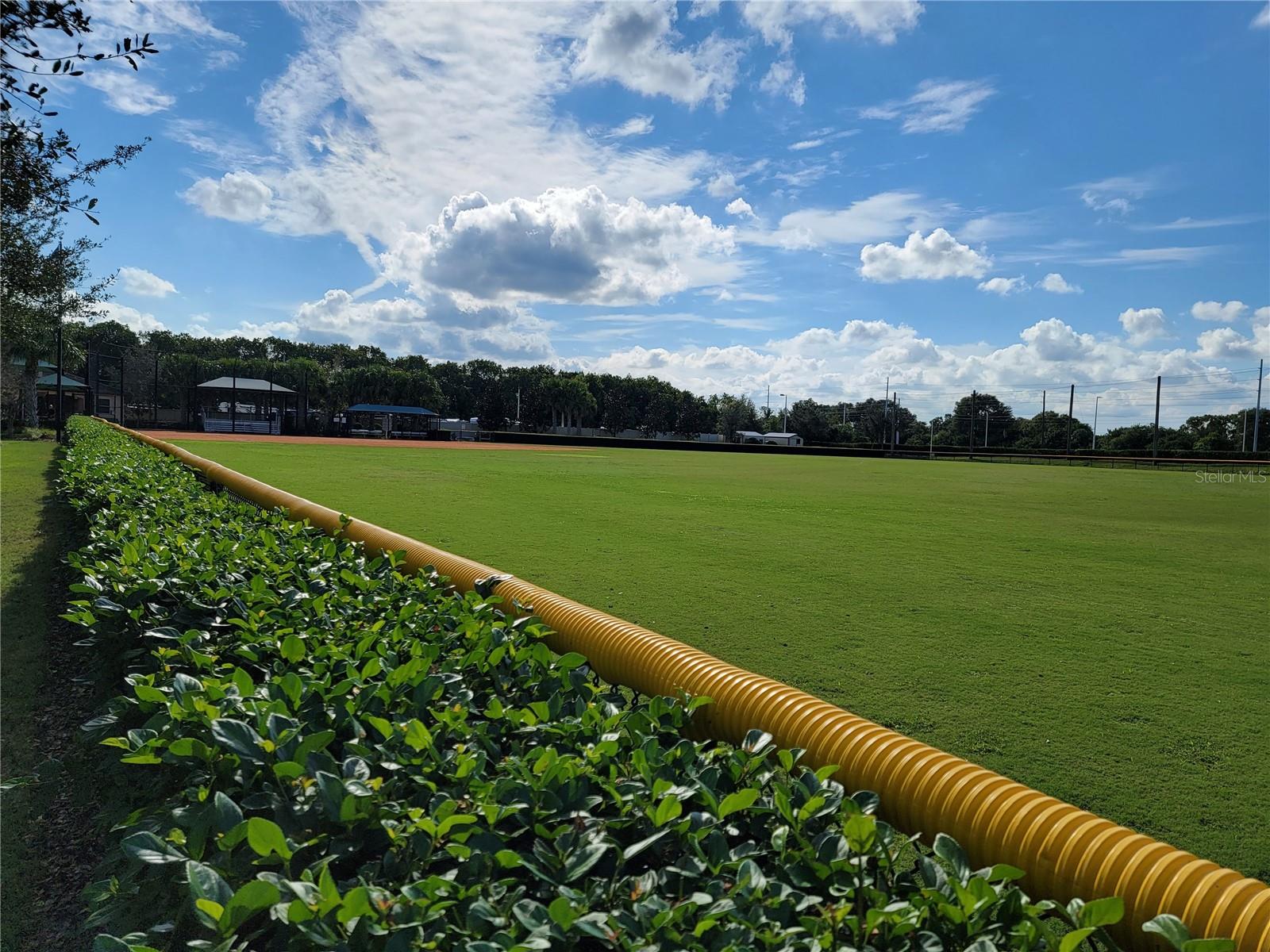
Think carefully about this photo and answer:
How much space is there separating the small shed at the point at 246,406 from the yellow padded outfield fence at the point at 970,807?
5930 cm

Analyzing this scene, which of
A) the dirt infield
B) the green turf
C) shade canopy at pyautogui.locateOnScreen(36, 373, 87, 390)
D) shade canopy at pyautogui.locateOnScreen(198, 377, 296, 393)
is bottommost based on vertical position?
the green turf

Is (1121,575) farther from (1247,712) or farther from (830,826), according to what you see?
(830,826)

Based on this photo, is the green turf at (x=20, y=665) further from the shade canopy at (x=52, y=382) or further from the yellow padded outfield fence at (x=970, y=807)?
the shade canopy at (x=52, y=382)

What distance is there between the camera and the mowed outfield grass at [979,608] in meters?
3.65

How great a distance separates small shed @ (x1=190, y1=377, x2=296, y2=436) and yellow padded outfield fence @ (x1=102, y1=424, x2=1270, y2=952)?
195 ft

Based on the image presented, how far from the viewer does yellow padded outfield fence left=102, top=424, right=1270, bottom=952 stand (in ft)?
4.53

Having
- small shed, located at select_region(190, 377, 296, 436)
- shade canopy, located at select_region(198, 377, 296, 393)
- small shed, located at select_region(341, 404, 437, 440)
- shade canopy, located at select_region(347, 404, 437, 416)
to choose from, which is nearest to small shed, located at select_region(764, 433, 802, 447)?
small shed, located at select_region(341, 404, 437, 440)

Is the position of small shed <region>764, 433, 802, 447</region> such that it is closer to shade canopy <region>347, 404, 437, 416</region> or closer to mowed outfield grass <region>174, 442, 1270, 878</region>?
shade canopy <region>347, 404, 437, 416</region>

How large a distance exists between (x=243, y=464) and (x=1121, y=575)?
64.0ft

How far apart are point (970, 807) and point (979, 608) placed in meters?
5.51

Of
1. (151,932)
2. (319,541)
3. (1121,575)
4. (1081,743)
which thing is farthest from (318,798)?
(1121,575)

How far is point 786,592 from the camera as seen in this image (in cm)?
708

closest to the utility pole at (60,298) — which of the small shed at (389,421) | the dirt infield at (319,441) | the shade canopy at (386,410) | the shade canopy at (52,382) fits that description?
the dirt infield at (319,441)

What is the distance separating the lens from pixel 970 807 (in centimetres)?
170
